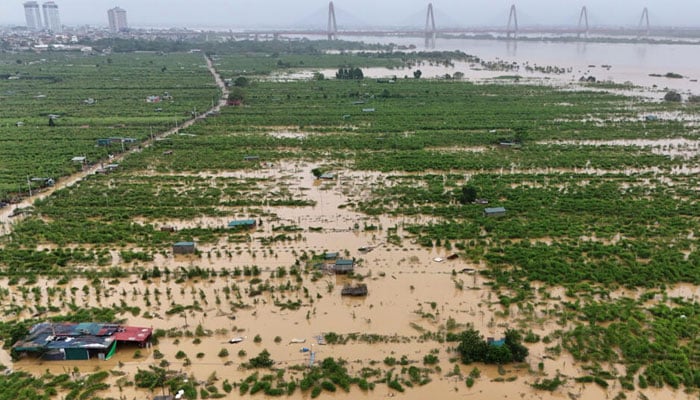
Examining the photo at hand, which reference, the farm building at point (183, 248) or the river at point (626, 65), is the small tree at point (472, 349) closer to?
the farm building at point (183, 248)

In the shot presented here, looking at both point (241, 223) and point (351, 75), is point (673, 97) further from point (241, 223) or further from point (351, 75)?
point (241, 223)

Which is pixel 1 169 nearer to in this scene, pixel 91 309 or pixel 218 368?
pixel 91 309

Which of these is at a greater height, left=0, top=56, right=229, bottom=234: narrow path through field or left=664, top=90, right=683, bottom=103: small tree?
left=664, top=90, right=683, bottom=103: small tree

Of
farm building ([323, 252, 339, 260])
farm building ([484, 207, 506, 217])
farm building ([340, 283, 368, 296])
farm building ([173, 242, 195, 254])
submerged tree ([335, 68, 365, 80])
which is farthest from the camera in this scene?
submerged tree ([335, 68, 365, 80])

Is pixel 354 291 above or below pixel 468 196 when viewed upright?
below

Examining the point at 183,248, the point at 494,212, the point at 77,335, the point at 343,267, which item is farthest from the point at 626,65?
the point at 77,335

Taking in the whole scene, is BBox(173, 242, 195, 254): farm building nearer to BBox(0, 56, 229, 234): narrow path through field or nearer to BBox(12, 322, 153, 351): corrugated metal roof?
BBox(12, 322, 153, 351): corrugated metal roof

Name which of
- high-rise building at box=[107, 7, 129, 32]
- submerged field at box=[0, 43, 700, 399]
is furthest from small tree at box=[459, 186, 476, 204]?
high-rise building at box=[107, 7, 129, 32]
